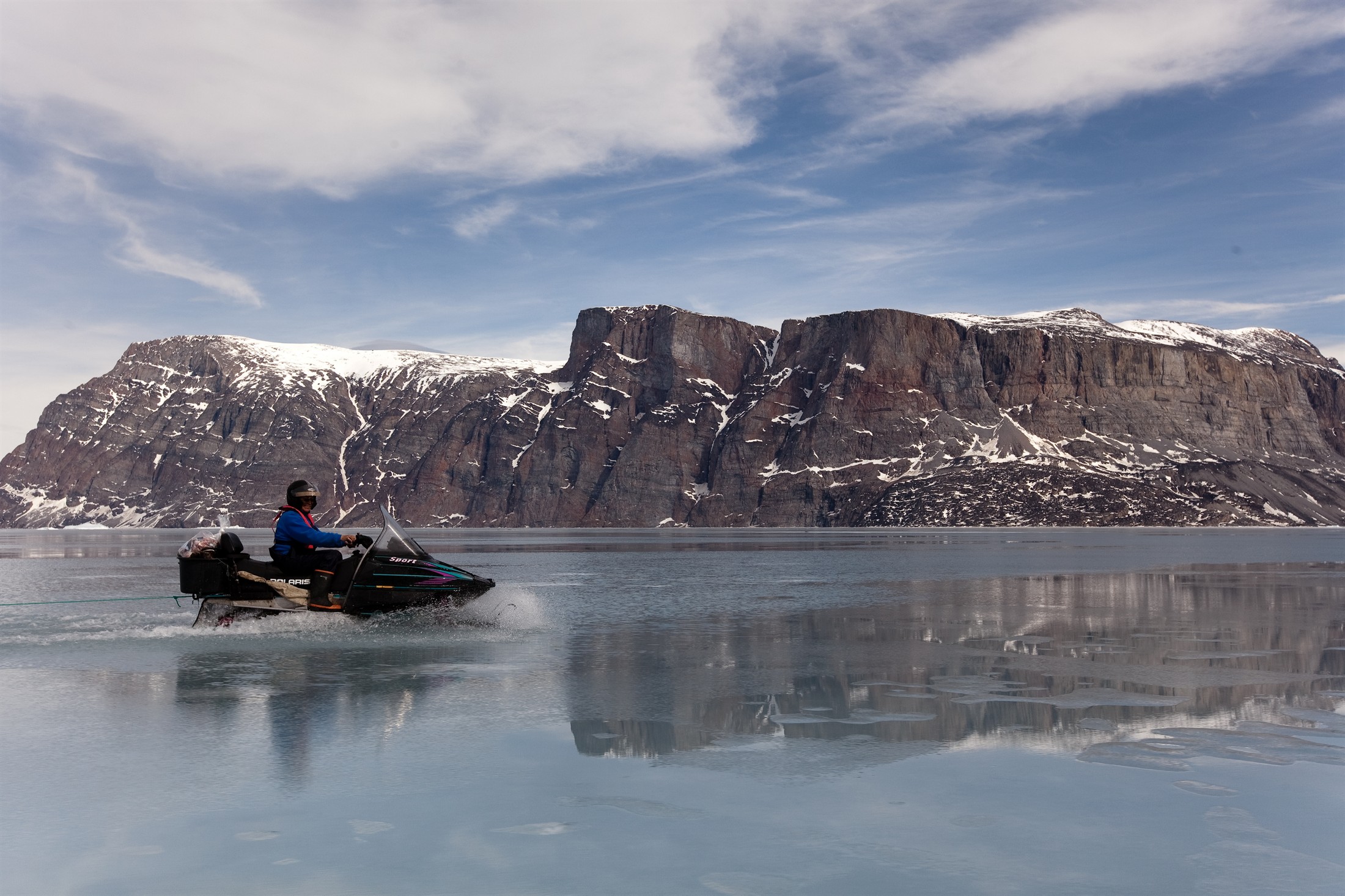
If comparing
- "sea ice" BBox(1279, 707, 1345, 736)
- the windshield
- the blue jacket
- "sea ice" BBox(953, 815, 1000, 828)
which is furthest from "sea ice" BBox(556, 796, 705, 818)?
the windshield

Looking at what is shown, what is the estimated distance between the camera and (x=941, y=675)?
18.8 meters

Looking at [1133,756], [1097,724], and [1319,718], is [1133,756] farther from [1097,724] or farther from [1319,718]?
[1319,718]

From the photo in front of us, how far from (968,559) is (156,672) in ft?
201

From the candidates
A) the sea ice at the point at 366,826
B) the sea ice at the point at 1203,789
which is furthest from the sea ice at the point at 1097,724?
the sea ice at the point at 366,826

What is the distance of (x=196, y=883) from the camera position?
8.39 meters

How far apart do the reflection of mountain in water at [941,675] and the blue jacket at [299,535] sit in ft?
22.3

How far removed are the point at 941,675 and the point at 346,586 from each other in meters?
15.3

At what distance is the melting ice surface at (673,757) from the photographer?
347 inches

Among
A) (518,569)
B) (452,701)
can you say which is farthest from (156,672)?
(518,569)

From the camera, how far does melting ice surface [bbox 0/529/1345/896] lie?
8.82 metres

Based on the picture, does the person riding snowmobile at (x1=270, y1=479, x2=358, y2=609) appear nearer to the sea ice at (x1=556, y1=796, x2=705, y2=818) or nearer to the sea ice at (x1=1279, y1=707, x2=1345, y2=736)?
the sea ice at (x1=556, y1=796, x2=705, y2=818)

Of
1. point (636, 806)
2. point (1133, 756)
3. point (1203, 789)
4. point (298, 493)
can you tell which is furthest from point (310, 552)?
point (1203, 789)

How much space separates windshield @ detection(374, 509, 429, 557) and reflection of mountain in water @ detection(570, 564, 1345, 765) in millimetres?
5681

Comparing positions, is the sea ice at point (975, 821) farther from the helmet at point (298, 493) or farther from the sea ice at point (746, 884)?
the helmet at point (298, 493)
